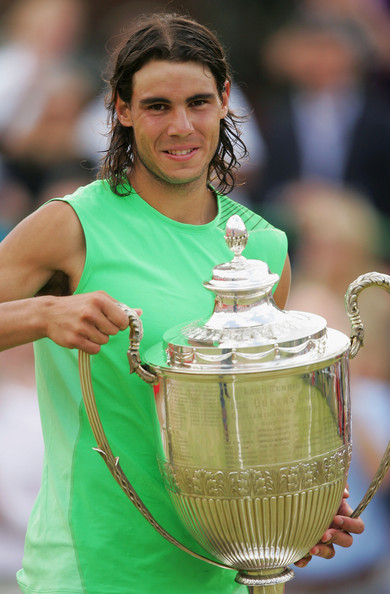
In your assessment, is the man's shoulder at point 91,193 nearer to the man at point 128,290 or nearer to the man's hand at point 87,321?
the man at point 128,290

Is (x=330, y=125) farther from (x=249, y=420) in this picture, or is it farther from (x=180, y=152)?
(x=249, y=420)

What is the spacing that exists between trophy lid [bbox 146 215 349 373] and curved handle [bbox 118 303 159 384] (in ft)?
0.07

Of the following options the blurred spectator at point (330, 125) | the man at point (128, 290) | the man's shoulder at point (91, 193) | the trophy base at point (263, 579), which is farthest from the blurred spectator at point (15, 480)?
the trophy base at point (263, 579)

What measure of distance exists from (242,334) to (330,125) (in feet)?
7.81

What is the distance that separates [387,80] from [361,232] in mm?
584

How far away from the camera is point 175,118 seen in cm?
189

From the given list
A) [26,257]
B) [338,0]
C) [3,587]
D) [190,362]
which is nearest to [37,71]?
[338,0]

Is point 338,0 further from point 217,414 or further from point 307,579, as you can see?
point 217,414

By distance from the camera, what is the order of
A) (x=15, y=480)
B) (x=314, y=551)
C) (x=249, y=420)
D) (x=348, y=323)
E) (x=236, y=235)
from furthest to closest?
(x=348, y=323)
(x=15, y=480)
(x=314, y=551)
(x=236, y=235)
(x=249, y=420)

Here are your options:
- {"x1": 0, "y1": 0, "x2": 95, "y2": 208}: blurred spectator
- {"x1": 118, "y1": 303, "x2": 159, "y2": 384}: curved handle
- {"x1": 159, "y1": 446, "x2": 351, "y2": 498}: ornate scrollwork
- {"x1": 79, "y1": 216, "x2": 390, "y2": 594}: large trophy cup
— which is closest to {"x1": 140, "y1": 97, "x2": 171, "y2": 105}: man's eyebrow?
{"x1": 79, "y1": 216, "x2": 390, "y2": 594}: large trophy cup

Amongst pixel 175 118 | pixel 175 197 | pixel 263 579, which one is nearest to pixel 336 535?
pixel 263 579

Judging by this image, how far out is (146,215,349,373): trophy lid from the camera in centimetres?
156

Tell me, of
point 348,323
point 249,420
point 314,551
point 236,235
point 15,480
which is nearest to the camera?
point 249,420

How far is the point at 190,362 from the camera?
1584mm
